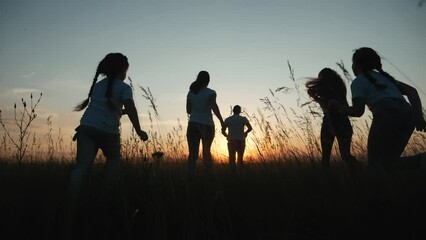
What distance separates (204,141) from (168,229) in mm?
3249

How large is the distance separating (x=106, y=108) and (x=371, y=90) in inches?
101

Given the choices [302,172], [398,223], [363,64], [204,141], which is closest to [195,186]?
[302,172]

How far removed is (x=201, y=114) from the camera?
16.6ft

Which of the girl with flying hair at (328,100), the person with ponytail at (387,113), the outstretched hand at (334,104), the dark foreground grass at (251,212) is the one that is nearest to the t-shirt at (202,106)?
the girl with flying hair at (328,100)

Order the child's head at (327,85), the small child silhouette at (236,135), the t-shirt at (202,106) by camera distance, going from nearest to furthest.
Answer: the child's head at (327,85), the t-shirt at (202,106), the small child silhouette at (236,135)

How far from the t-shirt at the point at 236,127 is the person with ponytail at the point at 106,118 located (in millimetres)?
4253

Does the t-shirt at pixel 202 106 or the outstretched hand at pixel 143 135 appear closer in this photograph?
the outstretched hand at pixel 143 135

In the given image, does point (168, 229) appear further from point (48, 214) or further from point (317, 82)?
point (317, 82)

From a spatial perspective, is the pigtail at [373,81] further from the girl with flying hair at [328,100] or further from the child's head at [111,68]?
the child's head at [111,68]

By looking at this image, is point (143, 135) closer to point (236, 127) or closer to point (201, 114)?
point (201, 114)

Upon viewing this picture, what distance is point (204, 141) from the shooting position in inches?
198

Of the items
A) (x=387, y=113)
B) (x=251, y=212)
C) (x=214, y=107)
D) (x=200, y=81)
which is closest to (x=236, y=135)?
(x=214, y=107)

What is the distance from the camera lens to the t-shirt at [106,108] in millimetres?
2941

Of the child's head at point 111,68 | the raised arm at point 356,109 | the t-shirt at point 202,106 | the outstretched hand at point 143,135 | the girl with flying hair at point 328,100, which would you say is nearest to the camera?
the outstretched hand at point 143,135
